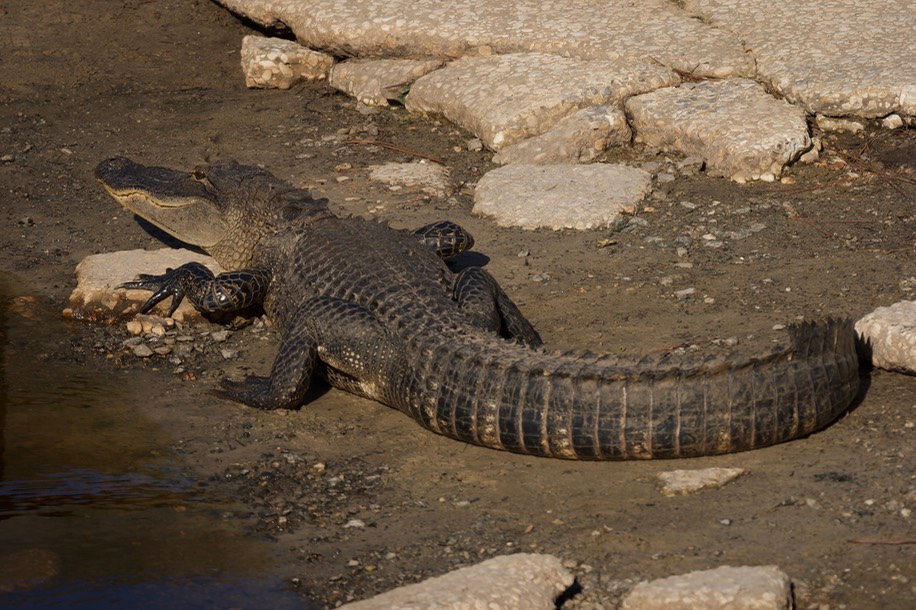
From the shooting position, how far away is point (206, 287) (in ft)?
20.9

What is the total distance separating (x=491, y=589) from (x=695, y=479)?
46.9 inches

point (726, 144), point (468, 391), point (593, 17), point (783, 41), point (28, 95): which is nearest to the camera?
point (468, 391)

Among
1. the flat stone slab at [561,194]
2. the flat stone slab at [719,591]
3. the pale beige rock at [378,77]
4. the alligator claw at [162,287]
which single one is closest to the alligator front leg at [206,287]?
the alligator claw at [162,287]

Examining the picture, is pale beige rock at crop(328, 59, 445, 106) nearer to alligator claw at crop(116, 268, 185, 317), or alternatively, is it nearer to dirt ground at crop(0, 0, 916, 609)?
dirt ground at crop(0, 0, 916, 609)

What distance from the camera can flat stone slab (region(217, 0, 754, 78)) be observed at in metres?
8.39

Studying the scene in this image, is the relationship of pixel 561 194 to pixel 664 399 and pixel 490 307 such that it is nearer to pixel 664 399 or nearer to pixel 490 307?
pixel 490 307

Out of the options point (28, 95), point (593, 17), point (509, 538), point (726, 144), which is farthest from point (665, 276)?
point (28, 95)

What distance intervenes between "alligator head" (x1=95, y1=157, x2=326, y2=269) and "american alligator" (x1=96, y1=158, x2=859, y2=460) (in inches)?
0.4

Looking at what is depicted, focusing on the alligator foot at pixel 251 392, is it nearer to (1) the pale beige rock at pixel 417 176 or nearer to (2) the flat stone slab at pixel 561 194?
(2) the flat stone slab at pixel 561 194

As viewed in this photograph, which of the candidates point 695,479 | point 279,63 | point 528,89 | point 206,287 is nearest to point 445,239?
point 206,287

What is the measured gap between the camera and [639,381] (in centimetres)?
463

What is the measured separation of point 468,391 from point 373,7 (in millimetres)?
5285

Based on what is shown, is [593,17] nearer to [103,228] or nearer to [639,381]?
[103,228]

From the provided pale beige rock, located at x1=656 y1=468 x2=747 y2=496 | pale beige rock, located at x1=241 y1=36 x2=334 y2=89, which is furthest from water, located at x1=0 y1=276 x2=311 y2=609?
pale beige rock, located at x1=241 y1=36 x2=334 y2=89
